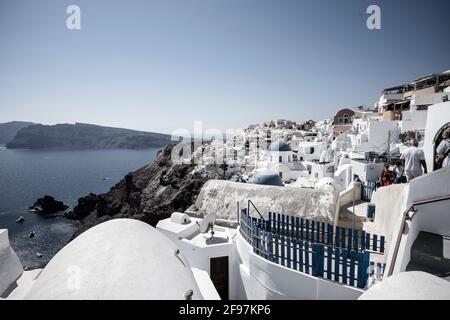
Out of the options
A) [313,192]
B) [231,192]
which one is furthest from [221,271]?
[313,192]

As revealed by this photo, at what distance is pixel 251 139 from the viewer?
62.9m

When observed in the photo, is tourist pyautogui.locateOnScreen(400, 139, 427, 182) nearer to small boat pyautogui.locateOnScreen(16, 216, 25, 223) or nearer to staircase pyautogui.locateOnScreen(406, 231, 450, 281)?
staircase pyautogui.locateOnScreen(406, 231, 450, 281)

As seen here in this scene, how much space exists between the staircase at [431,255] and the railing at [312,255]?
0.70 m

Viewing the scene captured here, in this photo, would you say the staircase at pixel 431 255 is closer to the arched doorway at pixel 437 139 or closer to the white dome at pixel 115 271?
the white dome at pixel 115 271

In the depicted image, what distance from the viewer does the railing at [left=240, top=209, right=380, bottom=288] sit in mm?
4484

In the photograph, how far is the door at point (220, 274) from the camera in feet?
21.9

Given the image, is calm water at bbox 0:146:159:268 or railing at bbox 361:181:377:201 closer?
railing at bbox 361:181:377:201

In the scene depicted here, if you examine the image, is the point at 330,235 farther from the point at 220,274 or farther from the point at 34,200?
the point at 34,200

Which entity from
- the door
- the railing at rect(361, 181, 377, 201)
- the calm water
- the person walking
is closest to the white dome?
the door

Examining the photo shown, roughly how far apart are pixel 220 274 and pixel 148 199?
40.1 metres

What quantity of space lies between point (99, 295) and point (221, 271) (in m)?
4.85

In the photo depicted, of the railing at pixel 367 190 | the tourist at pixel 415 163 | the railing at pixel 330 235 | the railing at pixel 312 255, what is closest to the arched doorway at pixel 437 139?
the tourist at pixel 415 163

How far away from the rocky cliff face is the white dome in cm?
2958
